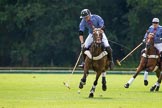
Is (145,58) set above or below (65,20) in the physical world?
above

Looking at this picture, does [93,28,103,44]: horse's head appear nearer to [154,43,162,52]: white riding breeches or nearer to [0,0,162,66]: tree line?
[154,43,162,52]: white riding breeches

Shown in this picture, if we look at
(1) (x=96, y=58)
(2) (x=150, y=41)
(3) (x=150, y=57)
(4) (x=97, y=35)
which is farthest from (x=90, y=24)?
(3) (x=150, y=57)

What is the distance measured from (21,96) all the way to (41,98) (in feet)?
3.35

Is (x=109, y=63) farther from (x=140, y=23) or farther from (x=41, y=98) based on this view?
(x=140, y=23)

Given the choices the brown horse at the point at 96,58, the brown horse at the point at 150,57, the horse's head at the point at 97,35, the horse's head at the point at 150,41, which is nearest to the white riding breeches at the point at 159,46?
the brown horse at the point at 150,57

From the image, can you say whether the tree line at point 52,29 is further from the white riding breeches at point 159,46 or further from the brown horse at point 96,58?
the brown horse at point 96,58

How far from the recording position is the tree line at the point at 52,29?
60438 millimetres

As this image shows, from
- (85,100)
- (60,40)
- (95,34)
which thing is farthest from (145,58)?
(60,40)

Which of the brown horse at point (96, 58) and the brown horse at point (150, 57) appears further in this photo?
the brown horse at point (150, 57)

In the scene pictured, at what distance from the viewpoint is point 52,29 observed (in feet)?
200

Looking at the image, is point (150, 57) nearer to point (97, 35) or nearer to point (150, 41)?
point (150, 41)

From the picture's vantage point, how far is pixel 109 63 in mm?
21328

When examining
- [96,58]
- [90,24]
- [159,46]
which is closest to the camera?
[96,58]

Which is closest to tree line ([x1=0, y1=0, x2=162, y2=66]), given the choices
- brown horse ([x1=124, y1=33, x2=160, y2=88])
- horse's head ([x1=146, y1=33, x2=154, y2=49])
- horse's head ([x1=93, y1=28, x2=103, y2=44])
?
brown horse ([x1=124, y1=33, x2=160, y2=88])
